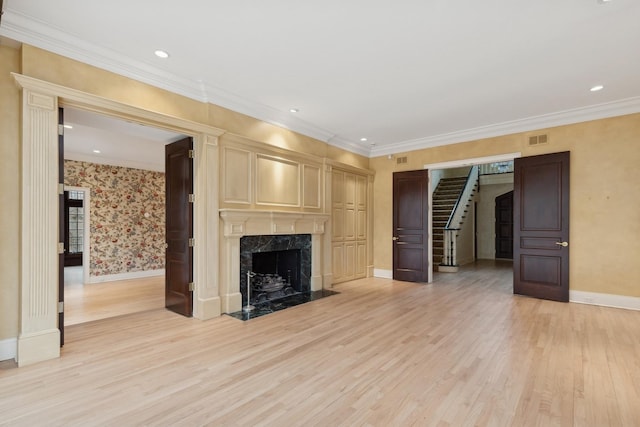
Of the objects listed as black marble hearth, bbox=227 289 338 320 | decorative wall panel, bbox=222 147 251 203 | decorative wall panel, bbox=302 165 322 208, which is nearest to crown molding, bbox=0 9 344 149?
decorative wall panel, bbox=222 147 251 203

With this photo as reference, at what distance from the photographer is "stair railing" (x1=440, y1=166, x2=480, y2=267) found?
831cm

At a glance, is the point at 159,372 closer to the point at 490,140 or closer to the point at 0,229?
the point at 0,229

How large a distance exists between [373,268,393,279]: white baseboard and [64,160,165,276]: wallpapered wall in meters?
5.56

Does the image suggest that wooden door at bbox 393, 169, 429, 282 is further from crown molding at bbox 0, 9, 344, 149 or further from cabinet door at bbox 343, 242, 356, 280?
crown molding at bbox 0, 9, 344, 149

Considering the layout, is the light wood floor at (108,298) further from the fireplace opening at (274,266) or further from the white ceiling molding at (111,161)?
the white ceiling molding at (111,161)

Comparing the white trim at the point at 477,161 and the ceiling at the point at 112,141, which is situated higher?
the ceiling at the point at 112,141

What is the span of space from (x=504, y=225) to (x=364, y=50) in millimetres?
10050

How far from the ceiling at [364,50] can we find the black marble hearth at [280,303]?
9.61 feet

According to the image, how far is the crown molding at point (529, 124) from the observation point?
4.61m

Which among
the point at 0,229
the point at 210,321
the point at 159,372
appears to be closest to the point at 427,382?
the point at 159,372

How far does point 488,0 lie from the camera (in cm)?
246

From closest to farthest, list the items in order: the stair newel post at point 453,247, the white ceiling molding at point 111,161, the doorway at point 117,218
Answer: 1. the doorway at point 117,218
2. the white ceiling molding at point 111,161
3. the stair newel post at point 453,247

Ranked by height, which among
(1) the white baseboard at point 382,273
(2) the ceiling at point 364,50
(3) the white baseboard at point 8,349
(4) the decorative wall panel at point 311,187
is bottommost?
(1) the white baseboard at point 382,273

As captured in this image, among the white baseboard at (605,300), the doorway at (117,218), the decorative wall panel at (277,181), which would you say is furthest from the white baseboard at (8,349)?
the white baseboard at (605,300)
